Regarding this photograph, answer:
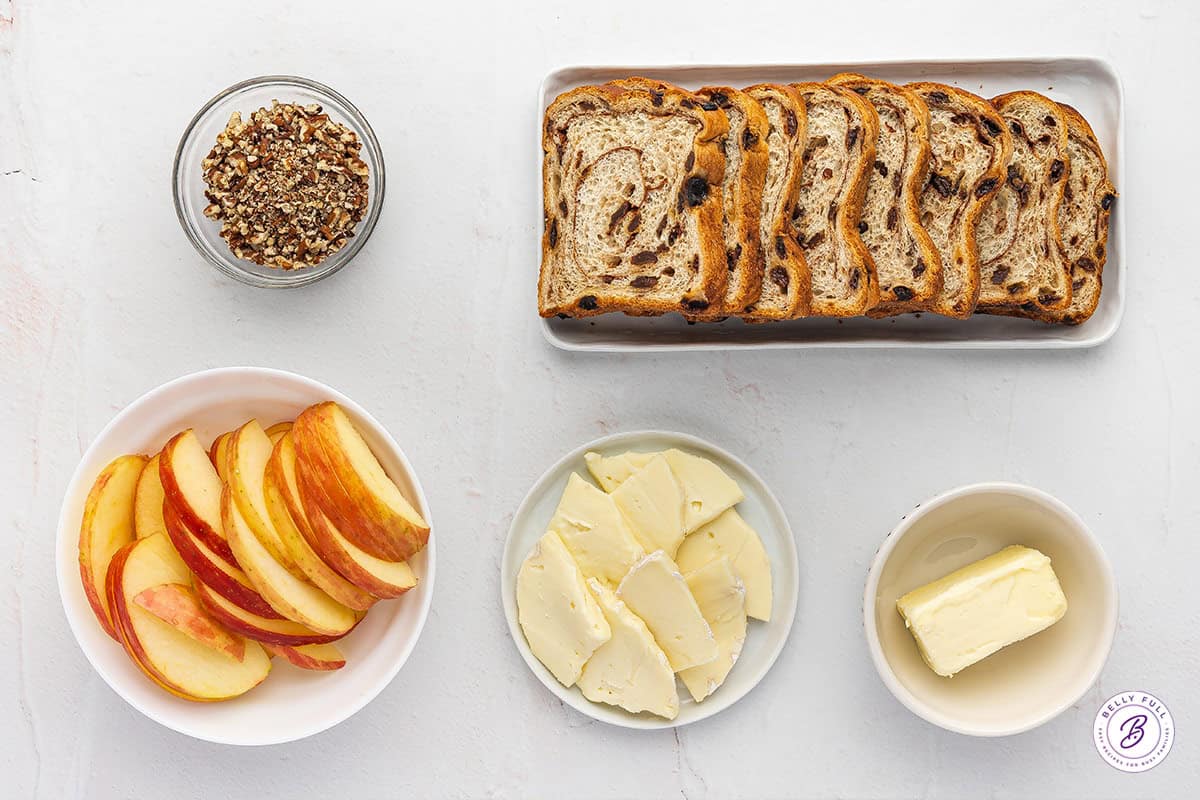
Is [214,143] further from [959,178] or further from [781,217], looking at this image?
[959,178]

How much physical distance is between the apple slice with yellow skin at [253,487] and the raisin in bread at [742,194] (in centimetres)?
70

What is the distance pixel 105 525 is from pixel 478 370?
0.61m

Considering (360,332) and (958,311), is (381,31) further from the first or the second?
(958,311)

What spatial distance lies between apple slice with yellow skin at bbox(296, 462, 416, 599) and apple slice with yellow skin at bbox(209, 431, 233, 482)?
0.14 m

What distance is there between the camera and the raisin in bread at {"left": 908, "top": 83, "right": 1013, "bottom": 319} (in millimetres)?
1507

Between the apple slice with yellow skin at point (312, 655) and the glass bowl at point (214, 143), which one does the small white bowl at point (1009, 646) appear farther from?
the glass bowl at point (214, 143)

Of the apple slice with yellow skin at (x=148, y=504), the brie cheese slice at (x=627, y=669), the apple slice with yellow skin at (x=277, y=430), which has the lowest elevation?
the brie cheese slice at (x=627, y=669)

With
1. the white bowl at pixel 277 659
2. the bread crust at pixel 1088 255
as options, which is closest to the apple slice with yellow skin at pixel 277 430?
the white bowl at pixel 277 659

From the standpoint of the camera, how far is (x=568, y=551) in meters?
1.57

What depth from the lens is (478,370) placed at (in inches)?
65.7

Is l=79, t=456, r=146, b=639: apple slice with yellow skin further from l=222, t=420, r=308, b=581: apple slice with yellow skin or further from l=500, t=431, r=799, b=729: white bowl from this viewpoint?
l=500, t=431, r=799, b=729: white bowl

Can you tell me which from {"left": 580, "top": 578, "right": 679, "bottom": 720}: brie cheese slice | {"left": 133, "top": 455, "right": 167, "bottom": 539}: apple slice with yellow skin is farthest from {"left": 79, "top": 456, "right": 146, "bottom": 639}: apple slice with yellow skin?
{"left": 580, "top": 578, "right": 679, "bottom": 720}: brie cheese slice

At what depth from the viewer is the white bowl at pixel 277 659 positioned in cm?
146

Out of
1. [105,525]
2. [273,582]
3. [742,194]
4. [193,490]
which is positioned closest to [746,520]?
[742,194]
